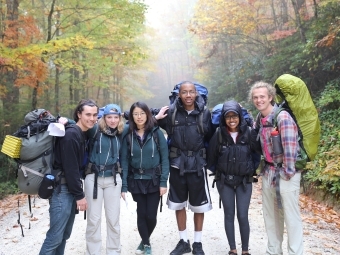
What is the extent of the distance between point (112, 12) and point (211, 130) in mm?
7077

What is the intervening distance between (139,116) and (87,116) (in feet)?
2.35

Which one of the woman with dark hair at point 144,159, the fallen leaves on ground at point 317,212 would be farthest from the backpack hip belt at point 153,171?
the fallen leaves on ground at point 317,212

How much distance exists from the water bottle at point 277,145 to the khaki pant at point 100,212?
197 centimetres

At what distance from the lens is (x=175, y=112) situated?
3.84 meters

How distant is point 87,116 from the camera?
327 centimetres

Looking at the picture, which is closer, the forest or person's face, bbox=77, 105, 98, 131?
person's face, bbox=77, 105, 98, 131

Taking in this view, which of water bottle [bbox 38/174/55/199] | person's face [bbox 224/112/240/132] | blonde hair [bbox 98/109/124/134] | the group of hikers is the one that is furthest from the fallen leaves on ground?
water bottle [bbox 38/174/55/199]

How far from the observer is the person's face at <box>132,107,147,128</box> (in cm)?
373

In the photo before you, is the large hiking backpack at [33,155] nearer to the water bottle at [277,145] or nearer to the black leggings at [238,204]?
A: the black leggings at [238,204]

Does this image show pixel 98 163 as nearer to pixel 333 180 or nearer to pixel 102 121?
pixel 102 121

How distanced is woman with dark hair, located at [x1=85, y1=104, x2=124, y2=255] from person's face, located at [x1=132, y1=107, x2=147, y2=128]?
21 cm

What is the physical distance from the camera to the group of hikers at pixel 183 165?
3328 mm

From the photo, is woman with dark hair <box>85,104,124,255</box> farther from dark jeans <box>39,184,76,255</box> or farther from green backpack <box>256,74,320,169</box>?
green backpack <box>256,74,320,169</box>

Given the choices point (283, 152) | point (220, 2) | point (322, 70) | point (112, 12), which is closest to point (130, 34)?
point (112, 12)
